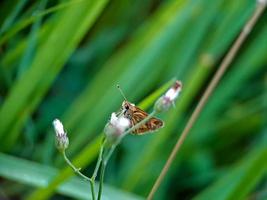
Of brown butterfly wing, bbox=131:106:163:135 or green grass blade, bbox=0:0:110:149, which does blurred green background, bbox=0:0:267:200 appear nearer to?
green grass blade, bbox=0:0:110:149

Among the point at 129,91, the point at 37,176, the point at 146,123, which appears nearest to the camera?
the point at 146,123

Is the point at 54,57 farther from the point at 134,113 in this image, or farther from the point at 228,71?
the point at 228,71

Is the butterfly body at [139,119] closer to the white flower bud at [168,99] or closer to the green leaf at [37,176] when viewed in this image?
the white flower bud at [168,99]

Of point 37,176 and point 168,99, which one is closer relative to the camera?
point 168,99

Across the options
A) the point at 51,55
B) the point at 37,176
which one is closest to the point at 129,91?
the point at 51,55

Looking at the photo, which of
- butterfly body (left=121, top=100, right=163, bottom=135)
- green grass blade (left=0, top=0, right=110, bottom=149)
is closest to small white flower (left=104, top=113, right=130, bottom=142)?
butterfly body (left=121, top=100, right=163, bottom=135)

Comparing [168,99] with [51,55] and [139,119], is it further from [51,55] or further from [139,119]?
[51,55]

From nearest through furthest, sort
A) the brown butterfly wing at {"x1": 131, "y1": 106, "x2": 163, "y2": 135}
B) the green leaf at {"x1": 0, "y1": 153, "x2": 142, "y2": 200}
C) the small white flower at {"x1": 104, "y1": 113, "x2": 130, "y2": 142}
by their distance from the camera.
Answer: the small white flower at {"x1": 104, "y1": 113, "x2": 130, "y2": 142} → the brown butterfly wing at {"x1": 131, "y1": 106, "x2": 163, "y2": 135} → the green leaf at {"x1": 0, "y1": 153, "x2": 142, "y2": 200}
